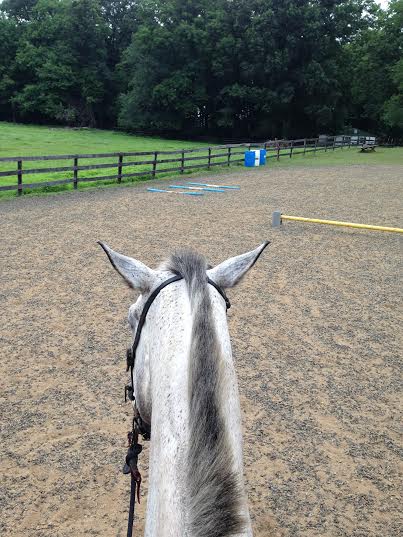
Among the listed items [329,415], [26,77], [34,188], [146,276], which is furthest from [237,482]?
[26,77]

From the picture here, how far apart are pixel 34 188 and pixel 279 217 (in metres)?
7.66

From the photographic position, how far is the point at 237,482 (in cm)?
100

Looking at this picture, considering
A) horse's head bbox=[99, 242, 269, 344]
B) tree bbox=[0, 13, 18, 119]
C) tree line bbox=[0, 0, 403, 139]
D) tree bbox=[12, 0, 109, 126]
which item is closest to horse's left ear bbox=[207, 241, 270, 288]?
horse's head bbox=[99, 242, 269, 344]

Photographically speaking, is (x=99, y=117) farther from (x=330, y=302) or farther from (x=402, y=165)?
(x=330, y=302)

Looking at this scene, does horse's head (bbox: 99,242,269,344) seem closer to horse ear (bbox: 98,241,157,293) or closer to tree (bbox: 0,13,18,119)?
horse ear (bbox: 98,241,157,293)

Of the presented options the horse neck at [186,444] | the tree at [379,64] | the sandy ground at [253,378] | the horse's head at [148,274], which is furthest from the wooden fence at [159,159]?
the horse neck at [186,444]

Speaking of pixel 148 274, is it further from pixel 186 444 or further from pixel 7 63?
pixel 7 63

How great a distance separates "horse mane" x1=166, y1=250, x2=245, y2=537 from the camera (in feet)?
3.17

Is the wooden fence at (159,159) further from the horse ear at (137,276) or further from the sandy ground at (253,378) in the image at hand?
the horse ear at (137,276)

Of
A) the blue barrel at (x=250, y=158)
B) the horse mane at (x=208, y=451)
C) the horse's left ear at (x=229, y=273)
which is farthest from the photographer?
the blue barrel at (x=250, y=158)

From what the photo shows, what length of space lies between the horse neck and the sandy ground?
1.81 metres

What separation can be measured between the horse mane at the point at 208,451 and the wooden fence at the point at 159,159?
12574 mm

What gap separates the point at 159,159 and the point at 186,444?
25.3 meters

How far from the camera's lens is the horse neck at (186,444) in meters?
0.98
